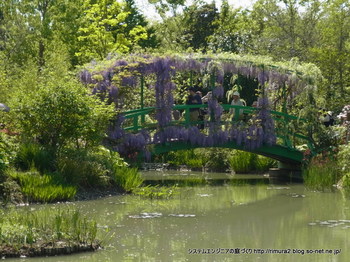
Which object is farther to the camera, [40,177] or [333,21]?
[333,21]

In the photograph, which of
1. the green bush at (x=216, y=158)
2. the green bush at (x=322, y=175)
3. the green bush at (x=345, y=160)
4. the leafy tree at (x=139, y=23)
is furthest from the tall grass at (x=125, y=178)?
the leafy tree at (x=139, y=23)

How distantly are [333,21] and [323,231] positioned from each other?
639 inches

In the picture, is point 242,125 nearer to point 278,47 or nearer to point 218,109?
point 218,109

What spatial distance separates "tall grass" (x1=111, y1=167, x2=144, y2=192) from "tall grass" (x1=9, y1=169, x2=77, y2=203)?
159 centimetres

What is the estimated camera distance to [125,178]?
53.6 feet

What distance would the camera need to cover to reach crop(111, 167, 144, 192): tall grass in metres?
16.2

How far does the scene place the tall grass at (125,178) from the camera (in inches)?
639

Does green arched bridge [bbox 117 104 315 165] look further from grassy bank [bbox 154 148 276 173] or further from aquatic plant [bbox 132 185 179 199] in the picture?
aquatic plant [bbox 132 185 179 199]

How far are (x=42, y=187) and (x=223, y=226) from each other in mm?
4002

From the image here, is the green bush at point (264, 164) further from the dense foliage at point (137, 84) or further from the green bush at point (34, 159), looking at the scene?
the green bush at point (34, 159)

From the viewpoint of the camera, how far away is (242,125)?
19938 mm

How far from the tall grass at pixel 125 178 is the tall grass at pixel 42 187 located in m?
1.59

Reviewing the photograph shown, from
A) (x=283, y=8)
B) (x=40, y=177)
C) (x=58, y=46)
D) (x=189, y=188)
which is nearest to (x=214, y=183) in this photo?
(x=189, y=188)

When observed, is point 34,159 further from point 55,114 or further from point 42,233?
point 42,233
